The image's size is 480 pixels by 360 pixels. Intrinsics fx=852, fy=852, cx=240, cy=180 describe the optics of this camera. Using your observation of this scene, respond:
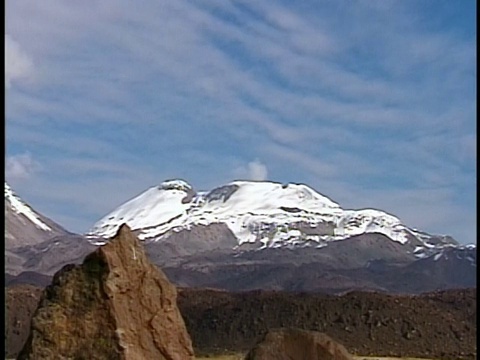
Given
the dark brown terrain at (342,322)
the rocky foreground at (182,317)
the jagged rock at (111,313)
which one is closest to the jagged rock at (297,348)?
the rocky foreground at (182,317)

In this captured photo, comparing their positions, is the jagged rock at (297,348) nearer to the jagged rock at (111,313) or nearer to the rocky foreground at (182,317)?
the rocky foreground at (182,317)

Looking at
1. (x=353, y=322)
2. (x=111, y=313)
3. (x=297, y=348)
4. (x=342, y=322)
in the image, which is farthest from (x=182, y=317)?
Result: (x=353, y=322)

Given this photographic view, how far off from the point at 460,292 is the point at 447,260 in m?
112

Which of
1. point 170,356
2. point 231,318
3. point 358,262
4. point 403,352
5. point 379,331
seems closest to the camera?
point 170,356

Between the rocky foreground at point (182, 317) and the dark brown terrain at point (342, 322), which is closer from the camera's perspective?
the rocky foreground at point (182, 317)

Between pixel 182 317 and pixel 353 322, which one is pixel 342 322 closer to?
pixel 353 322

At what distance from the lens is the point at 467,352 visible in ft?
145

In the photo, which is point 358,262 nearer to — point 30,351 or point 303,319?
point 303,319

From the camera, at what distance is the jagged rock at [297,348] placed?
47.1 ft

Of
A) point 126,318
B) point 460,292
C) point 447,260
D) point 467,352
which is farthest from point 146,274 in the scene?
point 447,260

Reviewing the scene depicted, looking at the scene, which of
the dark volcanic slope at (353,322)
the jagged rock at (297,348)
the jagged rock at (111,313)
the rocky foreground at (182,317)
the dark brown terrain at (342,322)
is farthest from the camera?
the dark volcanic slope at (353,322)

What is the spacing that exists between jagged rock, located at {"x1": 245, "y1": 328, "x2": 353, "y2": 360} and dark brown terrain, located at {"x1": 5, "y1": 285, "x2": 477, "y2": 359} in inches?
1060

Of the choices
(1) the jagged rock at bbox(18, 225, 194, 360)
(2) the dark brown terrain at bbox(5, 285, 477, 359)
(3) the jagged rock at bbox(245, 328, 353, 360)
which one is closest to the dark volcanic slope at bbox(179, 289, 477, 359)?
(2) the dark brown terrain at bbox(5, 285, 477, 359)

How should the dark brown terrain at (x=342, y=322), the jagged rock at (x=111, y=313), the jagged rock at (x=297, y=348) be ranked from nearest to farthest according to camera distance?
the jagged rock at (x=111, y=313) → the jagged rock at (x=297, y=348) → the dark brown terrain at (x=342, y=322)
